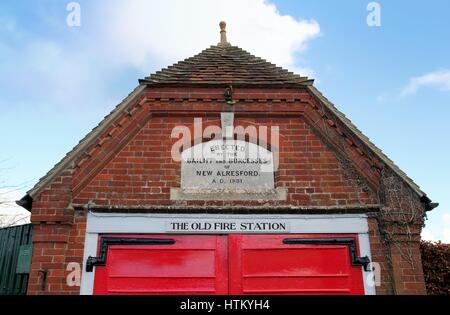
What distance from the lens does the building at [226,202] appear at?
6.94 metres

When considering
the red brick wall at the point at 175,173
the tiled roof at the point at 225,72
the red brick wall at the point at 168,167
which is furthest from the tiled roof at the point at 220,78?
the red brick wall at the point at 175,173

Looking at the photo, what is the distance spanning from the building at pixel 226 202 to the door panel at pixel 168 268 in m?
0.02

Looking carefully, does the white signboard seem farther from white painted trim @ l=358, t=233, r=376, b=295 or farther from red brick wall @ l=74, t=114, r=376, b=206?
white painted trim @ l=358, t=233, r=376, b=295

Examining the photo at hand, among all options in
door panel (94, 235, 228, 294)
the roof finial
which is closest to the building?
door panel (94, 235, 228, 294)

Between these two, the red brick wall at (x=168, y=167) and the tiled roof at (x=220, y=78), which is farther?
the tiled roof at (x=220, y=78)

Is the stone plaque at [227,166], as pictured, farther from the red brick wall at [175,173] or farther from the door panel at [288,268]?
the door panel at [288,268]

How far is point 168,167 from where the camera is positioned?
A: 7.66 m

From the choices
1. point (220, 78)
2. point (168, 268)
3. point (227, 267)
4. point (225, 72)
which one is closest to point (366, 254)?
point (227, 267)

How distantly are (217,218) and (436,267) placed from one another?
489 centimetres

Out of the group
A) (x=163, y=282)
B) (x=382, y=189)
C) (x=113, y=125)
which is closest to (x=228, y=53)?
(x=113, y=125)

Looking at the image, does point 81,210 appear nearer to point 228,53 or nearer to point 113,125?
point 113,125

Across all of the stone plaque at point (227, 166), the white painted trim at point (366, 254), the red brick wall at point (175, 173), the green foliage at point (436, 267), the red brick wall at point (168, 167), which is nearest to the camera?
the white painted trim at point (366, 254)

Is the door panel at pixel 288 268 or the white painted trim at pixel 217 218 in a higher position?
the white painted trim at pixel 217 218
